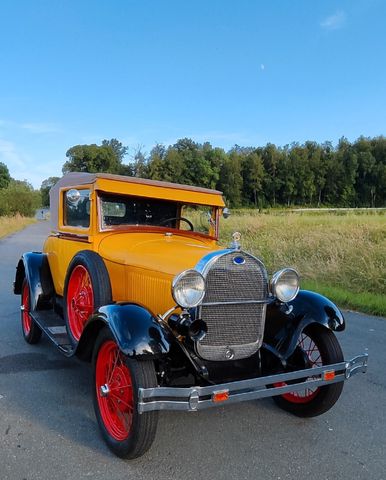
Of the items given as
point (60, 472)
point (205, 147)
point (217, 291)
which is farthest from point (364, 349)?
point (205, 147)

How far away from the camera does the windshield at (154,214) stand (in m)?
4.28

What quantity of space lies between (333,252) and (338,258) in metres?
0.46

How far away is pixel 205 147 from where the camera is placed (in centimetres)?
5897

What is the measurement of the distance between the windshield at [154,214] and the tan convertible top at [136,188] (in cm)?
14

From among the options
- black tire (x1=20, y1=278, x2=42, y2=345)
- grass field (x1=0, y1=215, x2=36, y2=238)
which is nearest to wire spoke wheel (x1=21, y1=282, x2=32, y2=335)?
black tire (x1=20, y1=278, x2=42, y2=345)

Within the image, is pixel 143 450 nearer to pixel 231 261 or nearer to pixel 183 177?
pixel 231 261

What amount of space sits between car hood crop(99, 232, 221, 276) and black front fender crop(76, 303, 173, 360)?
0.55 m

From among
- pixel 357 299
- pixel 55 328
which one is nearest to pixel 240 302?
pixel 55 328

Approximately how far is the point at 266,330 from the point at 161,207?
1.85m

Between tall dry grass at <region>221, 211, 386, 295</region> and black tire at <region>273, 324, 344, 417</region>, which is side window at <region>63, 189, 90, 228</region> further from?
tall dry grass at <region>221, 211, 386, 295</region>

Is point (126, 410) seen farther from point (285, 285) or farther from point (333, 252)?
point (333, 252)

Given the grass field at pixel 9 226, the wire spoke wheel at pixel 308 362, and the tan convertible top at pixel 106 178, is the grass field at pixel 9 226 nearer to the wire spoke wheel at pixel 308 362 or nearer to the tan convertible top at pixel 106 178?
the tan convertible top at pixel 106 178

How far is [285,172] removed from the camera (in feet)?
177

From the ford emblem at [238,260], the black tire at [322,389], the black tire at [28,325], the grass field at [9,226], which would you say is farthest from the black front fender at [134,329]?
the grass field at [9,226]
